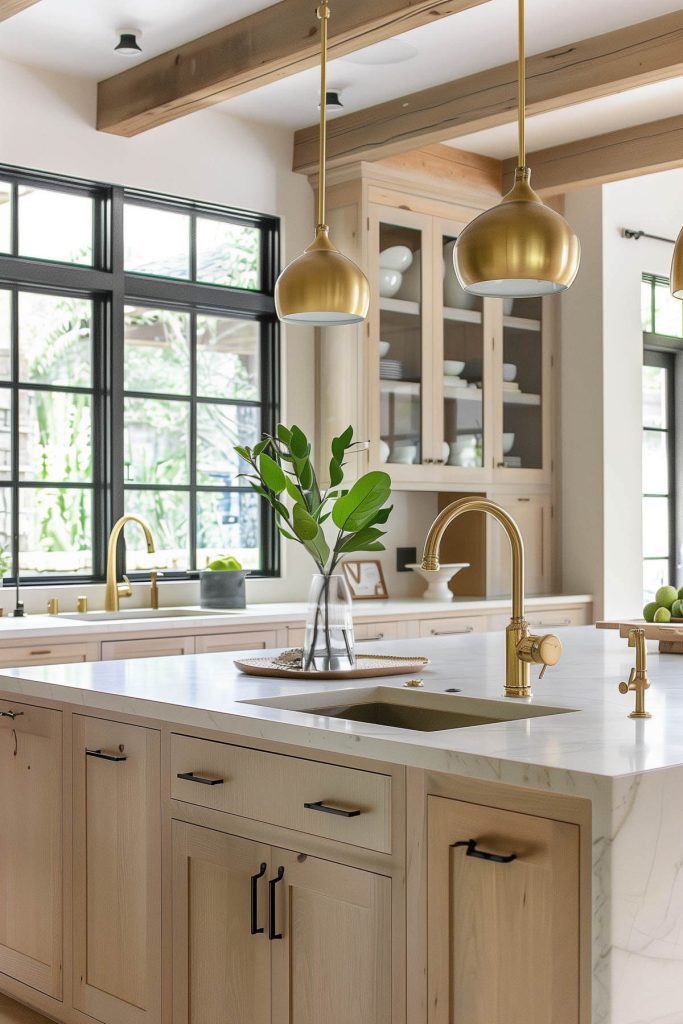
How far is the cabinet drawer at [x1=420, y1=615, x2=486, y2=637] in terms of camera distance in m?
5.30

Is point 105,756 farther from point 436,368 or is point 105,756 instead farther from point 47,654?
point 436,368

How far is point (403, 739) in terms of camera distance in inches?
78.9

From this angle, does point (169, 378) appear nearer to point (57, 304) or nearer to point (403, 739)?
point (57, 304)

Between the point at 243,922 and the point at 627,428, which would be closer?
the point at 243,922

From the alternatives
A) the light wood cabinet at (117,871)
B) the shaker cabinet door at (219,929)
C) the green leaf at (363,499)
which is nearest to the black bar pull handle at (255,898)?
the shaker cabinet door at (219,929)

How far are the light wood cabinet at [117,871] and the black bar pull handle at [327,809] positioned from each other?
480mm

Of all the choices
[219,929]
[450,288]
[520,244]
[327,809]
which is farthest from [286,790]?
[450,288]

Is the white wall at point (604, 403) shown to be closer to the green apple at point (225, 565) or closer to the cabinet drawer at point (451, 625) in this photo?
the cabinet drawer at point (451, 625)

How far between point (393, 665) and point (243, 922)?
76 cm

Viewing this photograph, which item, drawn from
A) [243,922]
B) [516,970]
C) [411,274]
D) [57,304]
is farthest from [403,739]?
[411,274]

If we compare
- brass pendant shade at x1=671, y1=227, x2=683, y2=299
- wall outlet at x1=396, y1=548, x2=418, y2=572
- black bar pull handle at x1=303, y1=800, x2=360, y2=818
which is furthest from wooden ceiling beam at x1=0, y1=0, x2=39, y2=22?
wall outlet at x1=396, y1=548, x2=418, y2=572

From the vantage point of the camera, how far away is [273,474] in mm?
2771

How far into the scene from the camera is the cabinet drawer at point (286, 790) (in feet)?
6.80

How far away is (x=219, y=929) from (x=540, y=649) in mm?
818
